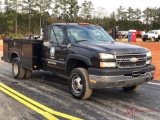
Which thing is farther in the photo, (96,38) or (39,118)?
(96,38)

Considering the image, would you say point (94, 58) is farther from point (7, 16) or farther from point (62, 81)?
point (7, 16)

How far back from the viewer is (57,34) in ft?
26.7

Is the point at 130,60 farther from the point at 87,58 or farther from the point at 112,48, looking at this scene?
the point at 87,58

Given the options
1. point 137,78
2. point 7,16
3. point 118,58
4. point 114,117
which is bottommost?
point 114,117

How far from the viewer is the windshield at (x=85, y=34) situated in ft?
25.3

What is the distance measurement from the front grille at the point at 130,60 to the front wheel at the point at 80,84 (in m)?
0.87

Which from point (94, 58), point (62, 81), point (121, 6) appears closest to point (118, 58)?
point (94, 58)

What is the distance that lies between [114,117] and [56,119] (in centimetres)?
115

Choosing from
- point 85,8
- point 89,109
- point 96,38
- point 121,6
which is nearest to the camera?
point 89,109

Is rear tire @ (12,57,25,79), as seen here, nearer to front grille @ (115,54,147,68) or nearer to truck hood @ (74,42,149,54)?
truck hood @ (74,42,149,54)

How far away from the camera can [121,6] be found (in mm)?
90250

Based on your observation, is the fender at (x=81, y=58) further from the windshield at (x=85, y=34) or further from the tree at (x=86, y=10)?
the tree at (x=86, y=10)

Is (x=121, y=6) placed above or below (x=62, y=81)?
above

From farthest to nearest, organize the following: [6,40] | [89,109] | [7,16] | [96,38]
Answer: [7,16] < [6,40] < [96,38] < [89,109]
